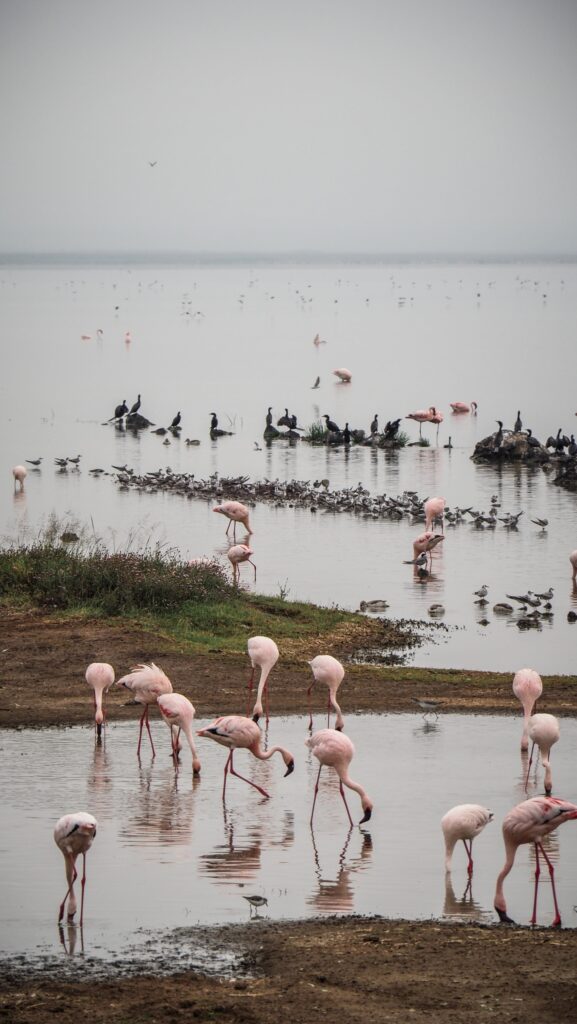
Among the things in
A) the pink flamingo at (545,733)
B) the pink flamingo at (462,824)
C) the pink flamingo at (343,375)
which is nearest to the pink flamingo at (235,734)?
the pink flamingo at (545,733)

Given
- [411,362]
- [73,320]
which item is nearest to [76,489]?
[411,362]

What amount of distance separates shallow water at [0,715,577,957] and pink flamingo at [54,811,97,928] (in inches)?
7.2

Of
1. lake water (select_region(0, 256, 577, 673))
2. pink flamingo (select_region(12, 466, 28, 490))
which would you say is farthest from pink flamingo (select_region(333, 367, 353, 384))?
pink flamingo (select_region(12, 466, 28, 490))

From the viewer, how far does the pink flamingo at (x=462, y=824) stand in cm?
1083

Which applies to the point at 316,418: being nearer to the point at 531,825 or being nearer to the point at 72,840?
the point at 531,825

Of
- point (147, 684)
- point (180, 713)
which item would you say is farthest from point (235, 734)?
point (147, 684)

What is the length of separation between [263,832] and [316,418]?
3558 centimetres

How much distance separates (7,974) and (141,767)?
5.03 meters

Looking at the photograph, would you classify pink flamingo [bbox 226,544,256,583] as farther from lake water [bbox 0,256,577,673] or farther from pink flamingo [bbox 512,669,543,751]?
pink flamingo [bbox 512,669,543,751]

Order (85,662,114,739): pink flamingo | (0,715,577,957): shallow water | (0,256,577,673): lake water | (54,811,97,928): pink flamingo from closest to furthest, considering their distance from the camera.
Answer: (54,811,97,928): pink flamingo, (0,715,577,957): shallow water, (85,662,114,739): pink flamingo, (0,256,577,673): lake water

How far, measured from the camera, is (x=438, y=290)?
159 meters

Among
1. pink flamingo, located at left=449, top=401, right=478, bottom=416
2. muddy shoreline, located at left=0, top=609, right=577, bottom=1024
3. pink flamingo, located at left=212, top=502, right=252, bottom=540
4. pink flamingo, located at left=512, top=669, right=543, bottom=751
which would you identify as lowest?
muddy shoreline, located at left=0, top=609, right=577, bottom=1024

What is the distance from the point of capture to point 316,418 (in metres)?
47.2

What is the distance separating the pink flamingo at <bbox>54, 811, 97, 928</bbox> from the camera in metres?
9.80
